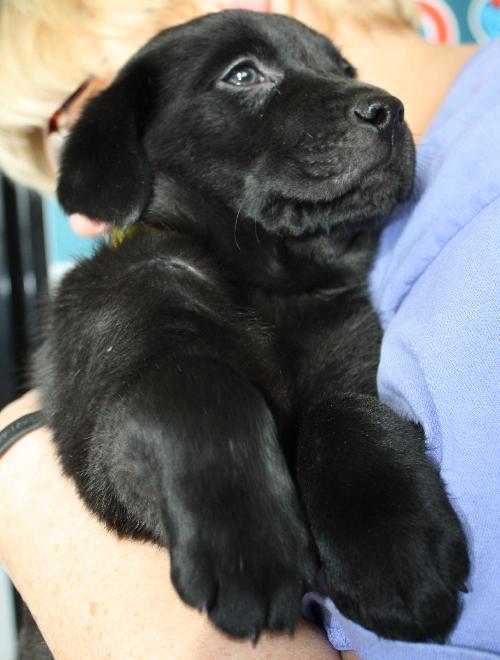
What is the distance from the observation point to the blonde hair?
5.44 ft

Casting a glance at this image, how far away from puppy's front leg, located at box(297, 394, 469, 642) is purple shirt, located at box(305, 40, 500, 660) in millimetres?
24

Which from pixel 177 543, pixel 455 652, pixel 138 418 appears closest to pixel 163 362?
pixel 138 418

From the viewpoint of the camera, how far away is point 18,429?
142 centimetres

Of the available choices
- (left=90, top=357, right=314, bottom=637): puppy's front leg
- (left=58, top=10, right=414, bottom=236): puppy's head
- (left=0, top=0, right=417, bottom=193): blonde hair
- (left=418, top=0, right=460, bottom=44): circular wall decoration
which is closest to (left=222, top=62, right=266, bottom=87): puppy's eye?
(left=58, top=10, right=414, bottom=236): puppy's head

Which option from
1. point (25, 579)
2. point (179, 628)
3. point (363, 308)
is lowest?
point (25, 579)

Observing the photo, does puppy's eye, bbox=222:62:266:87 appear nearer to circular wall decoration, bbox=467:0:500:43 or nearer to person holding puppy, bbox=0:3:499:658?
person holding puppy, bbox=0:3:499:658

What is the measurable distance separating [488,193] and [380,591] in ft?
1.95

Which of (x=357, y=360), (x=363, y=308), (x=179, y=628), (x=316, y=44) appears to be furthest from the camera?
(x=316, y=44)

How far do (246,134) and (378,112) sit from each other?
0.87ft

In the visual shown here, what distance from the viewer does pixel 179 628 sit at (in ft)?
3.09

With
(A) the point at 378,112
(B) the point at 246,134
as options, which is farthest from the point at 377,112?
(B) the point at 246,134

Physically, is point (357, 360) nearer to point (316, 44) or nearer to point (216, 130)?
point (216, 130)

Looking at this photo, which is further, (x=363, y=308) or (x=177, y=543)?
(x=363, y=308)

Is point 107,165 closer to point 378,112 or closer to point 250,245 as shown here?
point 250,245
